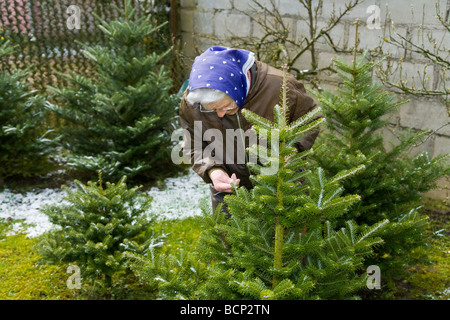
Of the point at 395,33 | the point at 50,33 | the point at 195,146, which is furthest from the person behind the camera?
the point at 50,33

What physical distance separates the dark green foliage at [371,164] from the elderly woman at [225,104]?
34cm

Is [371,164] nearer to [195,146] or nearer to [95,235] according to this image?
[195,146]

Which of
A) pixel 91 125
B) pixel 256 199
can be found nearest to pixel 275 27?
pixel 91 125

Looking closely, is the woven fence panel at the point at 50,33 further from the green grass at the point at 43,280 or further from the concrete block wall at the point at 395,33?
the green grass at the point at 43,280

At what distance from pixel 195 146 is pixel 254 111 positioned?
43cm

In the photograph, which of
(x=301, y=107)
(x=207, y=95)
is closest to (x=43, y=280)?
(x=207, y=95)

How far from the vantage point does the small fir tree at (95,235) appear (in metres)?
3.02

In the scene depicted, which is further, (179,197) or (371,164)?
(179,197)

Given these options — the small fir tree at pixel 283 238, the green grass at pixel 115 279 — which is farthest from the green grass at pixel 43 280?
Answer: the small fir tree at pixel 283 238

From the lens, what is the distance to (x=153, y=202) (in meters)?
4.95

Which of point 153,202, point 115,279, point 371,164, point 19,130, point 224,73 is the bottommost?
point 153,202

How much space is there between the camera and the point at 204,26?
6.70 m
